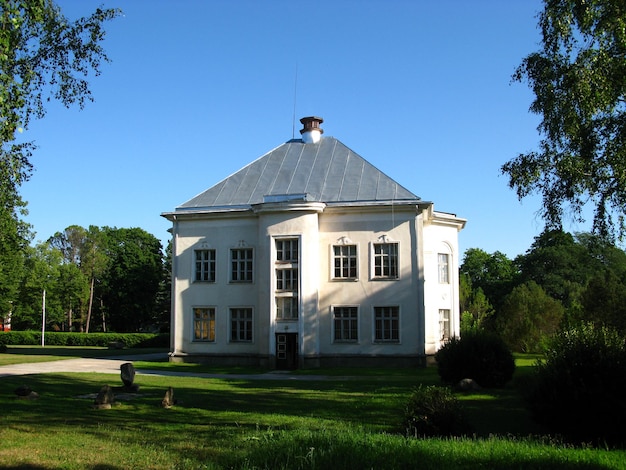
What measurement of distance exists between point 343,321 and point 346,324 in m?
0.21

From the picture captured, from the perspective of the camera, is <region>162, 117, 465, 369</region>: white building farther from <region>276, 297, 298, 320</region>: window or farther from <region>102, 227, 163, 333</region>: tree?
<region>102, 227, 163, 333</region>: tree

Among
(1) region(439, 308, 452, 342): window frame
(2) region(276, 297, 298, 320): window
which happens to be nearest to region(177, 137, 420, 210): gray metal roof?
(2) region(276, 297, 298, 320): window

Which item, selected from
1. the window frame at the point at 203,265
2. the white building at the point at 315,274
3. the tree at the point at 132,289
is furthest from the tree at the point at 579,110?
the tree at the point at 132,289

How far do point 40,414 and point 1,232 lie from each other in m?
5.79

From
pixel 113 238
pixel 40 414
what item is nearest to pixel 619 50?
pixel 40 414

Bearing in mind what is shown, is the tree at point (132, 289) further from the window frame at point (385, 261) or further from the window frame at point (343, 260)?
the window frame at point (385, 261)

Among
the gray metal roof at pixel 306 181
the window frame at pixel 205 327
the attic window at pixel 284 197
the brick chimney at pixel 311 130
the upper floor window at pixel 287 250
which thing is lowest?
the window frame at pixel 205 327

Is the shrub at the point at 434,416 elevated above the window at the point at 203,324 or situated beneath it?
situated beneath

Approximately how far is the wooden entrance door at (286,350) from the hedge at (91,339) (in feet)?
88.8

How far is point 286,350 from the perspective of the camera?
30.0 m

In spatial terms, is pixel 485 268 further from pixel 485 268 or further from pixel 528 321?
pixel 528 321

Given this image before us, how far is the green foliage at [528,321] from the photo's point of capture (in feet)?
135

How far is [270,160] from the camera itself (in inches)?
1404

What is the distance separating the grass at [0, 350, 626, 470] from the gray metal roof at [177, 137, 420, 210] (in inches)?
496
